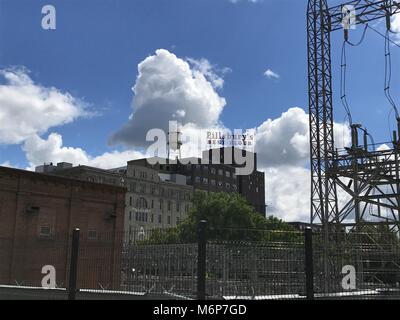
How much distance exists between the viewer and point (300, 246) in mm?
14812

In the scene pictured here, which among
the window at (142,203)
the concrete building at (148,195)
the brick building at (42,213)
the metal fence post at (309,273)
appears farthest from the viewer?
the window at (142,203)

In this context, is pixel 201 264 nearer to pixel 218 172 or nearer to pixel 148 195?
pixel 148 195

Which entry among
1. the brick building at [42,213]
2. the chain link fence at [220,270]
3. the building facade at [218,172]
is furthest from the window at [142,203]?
the chain link fence at [220,270]

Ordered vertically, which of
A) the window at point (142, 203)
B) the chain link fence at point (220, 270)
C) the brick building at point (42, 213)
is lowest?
the chain link fence at point (220, 270)

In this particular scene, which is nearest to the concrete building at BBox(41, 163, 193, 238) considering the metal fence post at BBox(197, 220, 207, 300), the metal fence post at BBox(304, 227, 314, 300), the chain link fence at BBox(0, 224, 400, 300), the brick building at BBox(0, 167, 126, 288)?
the brick building at BBox(0, 167, 126, 288)

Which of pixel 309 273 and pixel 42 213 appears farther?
pixel 42 213

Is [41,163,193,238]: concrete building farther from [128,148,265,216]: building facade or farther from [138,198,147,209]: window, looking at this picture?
[128,148,265,216]: building facade

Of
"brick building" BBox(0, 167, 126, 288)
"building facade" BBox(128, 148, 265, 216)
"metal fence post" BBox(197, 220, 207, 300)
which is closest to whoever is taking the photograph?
"metal fence post" BBox(197, 220, 207, 300)

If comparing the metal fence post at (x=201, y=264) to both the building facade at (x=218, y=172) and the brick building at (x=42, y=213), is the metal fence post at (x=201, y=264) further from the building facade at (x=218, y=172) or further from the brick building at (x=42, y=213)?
the building facade at (x=218, y=172)

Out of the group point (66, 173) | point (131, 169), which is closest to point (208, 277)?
point (66, 173)

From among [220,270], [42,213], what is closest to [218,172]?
[42,213]

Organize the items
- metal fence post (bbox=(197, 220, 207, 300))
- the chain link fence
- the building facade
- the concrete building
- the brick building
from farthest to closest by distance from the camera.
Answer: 1. the building facade
2. the concrete building
3. the brick building
4. the chain link fence
5. metal fence post (bbox=(197, 220, 207, 300))

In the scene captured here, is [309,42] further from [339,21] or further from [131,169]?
[131,169]
